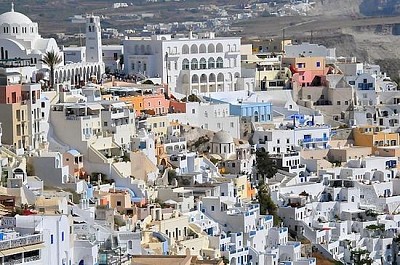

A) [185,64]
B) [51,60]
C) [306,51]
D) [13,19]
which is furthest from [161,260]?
[306,51]

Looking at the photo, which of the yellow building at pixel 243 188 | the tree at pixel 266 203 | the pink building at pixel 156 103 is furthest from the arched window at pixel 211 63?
the tree at pixel 266 203

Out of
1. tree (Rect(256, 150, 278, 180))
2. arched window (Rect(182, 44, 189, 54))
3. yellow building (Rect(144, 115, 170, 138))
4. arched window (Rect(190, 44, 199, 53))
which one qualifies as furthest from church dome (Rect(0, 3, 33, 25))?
tree (Rect(256, 150, 278, 180))

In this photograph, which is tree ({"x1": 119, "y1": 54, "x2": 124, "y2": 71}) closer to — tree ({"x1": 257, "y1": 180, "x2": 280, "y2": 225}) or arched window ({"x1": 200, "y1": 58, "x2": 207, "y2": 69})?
arched window ({"x1": 200, "y1": 58, "x2": 207, "y2": 69})

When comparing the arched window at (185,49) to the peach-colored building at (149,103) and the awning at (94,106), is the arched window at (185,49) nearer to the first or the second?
the peach-colored building at (149,103)

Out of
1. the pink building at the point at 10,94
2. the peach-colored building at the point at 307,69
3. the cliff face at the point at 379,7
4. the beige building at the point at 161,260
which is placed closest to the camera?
the beige building at the point at 161,260

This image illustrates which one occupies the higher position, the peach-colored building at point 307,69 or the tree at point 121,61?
the tree at point 121,61

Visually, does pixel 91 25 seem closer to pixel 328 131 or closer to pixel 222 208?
pixel 328 131
